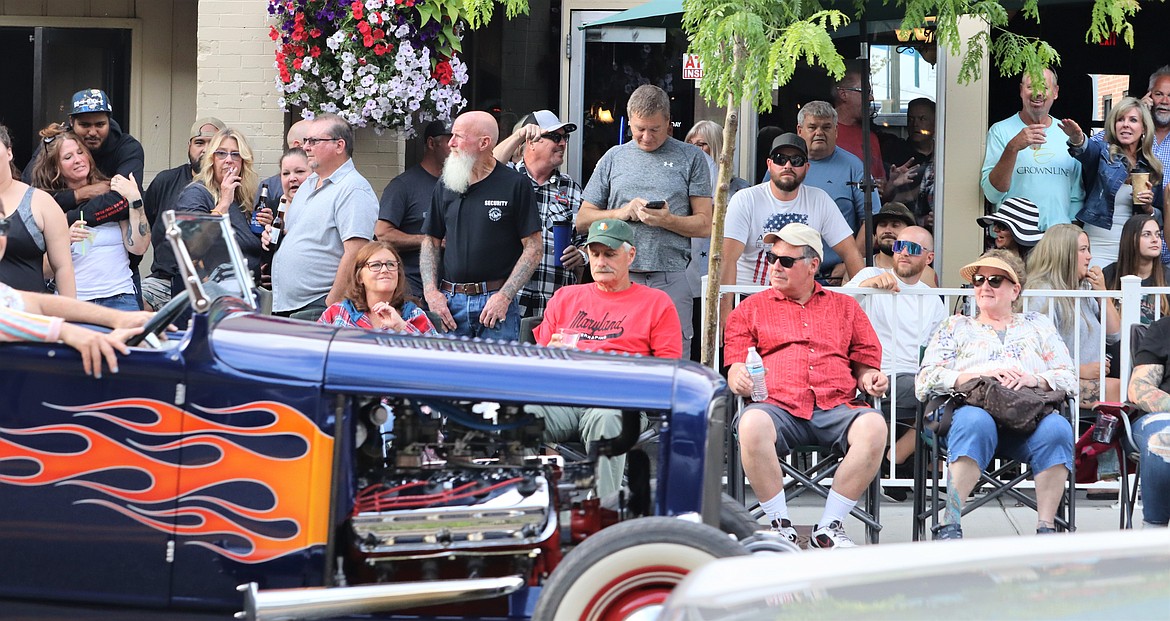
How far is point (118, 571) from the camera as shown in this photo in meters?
4.30

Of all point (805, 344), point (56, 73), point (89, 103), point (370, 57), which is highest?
point (56, 73)

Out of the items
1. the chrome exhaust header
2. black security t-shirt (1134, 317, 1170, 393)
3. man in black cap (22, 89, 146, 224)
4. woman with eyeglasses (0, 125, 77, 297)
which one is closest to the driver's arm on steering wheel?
the chrome exhaust header

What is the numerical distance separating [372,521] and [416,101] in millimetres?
5216

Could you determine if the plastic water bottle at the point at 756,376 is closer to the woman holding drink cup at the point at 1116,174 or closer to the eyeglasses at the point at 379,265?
the eyeglasses at the point at 379,265

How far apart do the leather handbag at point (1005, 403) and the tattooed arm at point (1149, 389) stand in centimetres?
35

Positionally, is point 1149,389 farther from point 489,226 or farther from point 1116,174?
point 489,226

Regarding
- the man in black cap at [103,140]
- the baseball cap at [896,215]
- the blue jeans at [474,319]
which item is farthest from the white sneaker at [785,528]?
the man in black cap at [103,140]

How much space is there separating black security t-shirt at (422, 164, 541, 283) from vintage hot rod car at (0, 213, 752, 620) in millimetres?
3252

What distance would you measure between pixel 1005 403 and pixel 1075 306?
121cm

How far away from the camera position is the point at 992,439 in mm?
6395

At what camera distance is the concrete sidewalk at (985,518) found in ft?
23.7

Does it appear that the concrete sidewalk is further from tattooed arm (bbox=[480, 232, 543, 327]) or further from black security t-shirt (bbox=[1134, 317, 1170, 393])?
tattooed arm (bbox=[480, 232, 543, 327])

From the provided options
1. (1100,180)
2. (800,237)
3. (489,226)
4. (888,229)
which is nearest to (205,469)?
(800,237)

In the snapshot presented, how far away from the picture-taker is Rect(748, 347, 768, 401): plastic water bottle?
21.1 feet
